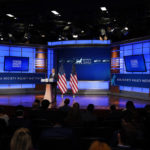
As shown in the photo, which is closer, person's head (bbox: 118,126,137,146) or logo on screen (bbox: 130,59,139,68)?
person's head (bbox: 118,126,137,146)

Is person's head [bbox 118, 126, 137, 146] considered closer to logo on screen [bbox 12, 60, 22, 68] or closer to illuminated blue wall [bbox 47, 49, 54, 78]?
logo on screen [bbox 12, 60, 22, 68]

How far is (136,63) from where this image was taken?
11469 mm

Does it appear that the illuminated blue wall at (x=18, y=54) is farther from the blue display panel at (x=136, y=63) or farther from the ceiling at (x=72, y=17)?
the blue display panel at (x=136, y=63)

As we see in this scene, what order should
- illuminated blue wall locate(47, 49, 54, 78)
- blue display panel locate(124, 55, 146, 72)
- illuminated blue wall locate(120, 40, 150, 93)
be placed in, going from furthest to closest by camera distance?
illuminated blue wall locate(47, 49, 54, 78) < illuminated blue wall locate(120, 40, 150, 93) < blue display panel locate(124, 55, 146, 72)

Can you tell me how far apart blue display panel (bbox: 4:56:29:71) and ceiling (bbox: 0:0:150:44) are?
1.45 metres

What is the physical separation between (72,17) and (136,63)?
4865 millimetres

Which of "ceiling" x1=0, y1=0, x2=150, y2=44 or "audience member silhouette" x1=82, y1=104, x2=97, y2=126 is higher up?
"ceiling" x1=0, y1=0, x2=150, y2=44

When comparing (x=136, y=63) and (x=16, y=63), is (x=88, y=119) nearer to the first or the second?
(x=136, y=63)

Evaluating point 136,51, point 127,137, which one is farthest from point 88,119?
point 136,51

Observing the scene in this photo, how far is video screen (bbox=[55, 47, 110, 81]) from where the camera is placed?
15.1 meters

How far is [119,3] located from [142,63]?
210 inches

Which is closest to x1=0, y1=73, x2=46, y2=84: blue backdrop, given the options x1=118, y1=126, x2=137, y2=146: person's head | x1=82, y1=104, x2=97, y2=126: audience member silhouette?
x1=82, y1=104, x2=97, y2=126: audience member silhouette

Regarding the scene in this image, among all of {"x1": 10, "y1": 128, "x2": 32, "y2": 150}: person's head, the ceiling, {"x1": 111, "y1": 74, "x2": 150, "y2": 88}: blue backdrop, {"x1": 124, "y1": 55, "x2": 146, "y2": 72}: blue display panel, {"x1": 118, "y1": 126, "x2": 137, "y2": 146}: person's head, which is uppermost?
the ceiling

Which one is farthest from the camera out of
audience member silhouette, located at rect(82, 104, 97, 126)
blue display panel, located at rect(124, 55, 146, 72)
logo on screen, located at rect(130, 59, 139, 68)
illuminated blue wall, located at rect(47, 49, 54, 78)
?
illuminated blue wall, located at rect(47, 49, 54, 78)
